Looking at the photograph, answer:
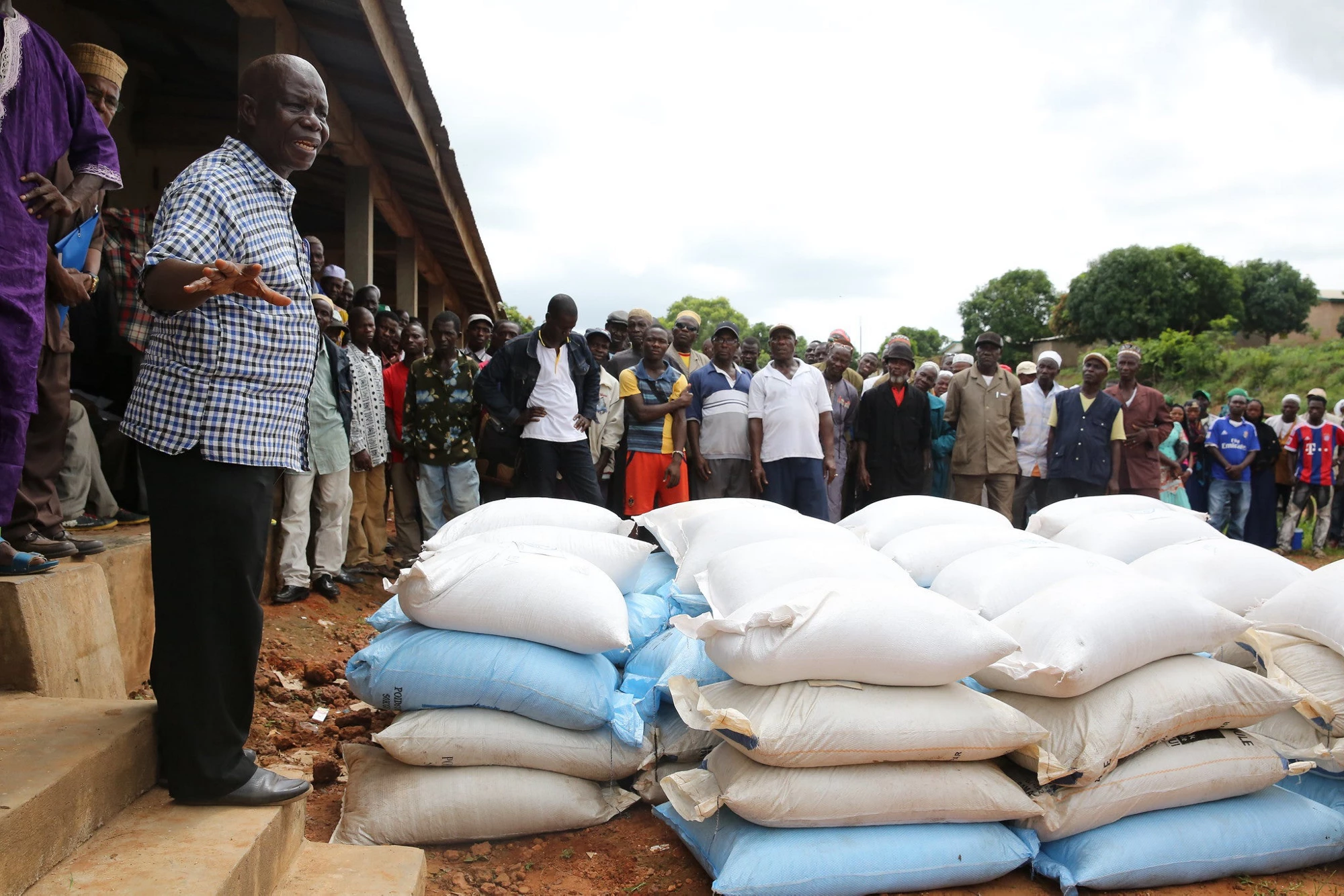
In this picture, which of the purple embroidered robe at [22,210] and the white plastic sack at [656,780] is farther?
the white plastic sack at [656,780]

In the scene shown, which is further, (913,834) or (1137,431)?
(1137,431)

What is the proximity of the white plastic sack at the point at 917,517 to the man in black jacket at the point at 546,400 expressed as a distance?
180 cm

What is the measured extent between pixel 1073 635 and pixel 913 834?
0.72m

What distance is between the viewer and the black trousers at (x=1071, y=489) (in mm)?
6535

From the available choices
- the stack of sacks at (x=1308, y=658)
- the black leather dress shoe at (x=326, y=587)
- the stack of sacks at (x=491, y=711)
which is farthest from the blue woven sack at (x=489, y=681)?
the black leather dress shoe at (x=326, y=587)

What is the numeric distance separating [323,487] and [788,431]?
279 cm

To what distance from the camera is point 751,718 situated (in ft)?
8.09

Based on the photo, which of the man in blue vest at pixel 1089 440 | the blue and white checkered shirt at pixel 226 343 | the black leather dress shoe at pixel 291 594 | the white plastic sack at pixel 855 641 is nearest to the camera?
the blue and white checkered shirt at pixel 226 343

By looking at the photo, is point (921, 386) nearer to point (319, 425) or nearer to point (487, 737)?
point (319, 425)

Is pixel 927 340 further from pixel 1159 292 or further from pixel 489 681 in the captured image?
pixel 489 681

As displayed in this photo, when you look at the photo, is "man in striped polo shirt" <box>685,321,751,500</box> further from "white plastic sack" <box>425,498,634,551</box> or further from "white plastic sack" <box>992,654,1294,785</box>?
"white plastic sack" <box>992,654,1294,785</box>

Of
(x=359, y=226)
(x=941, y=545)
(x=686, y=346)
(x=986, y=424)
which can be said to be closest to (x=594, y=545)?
(x=941, y=545)

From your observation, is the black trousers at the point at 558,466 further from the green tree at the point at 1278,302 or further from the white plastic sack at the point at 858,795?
the green tree at the point at 1278,302

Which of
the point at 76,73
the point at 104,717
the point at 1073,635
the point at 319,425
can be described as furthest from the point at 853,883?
the point at 319,425
